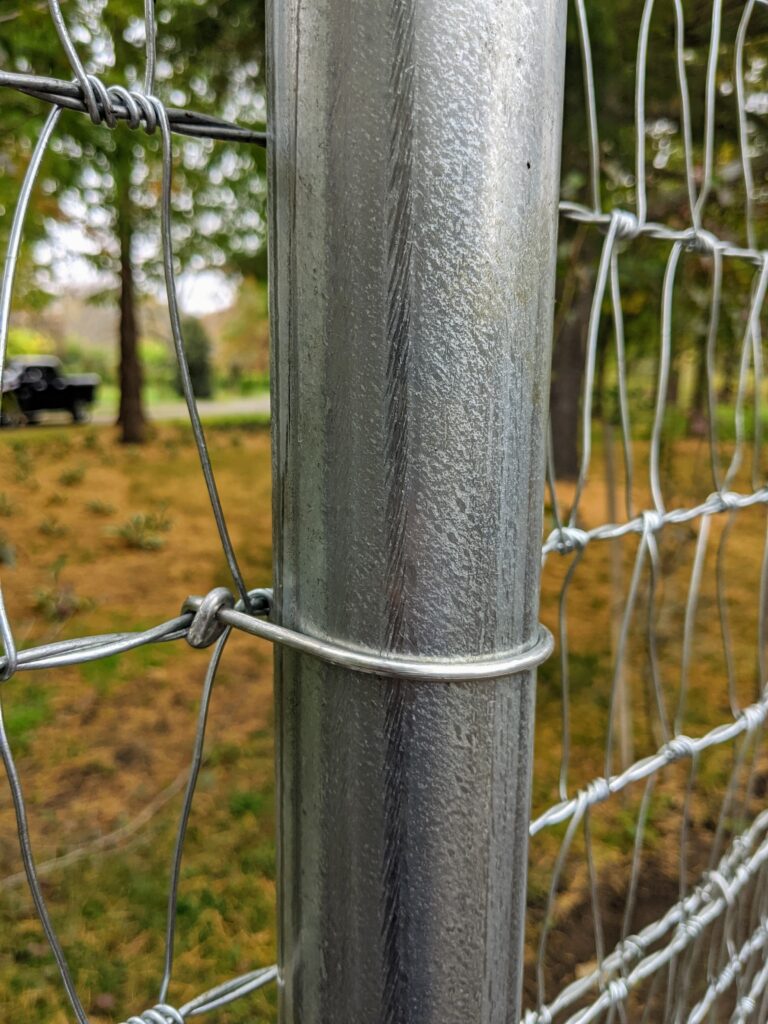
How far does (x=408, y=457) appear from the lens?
45 cm

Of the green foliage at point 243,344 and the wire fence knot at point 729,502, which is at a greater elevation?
the green foliage at point 243,344

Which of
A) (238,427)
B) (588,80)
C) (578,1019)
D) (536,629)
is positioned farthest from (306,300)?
(238,427)

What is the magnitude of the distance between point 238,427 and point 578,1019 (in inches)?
455

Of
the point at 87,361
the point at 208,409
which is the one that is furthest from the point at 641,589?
the point at 87,361

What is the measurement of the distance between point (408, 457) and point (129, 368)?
9.14 m

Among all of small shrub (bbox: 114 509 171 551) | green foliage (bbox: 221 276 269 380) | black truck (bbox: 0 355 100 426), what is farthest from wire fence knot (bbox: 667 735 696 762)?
green foliage (bbox: 221 276 269 380)

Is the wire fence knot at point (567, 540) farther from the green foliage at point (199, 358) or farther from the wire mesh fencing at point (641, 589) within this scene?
the green foliage at point (199, 358)

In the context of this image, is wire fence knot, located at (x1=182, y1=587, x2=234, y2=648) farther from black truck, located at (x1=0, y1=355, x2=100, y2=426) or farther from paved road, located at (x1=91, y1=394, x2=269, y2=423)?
paved road, located at (x1=91, y1=394, x2=269, y2=423)

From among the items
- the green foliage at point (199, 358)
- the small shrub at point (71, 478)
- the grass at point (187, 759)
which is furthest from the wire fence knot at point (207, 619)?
the green foliage at point (199, 358)

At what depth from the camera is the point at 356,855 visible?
49 cm

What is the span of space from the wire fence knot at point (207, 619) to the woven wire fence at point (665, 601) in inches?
10.6

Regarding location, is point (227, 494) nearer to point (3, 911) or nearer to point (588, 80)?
point (3, 911)

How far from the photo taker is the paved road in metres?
13.6

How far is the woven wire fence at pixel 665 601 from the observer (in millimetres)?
812
